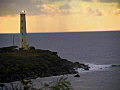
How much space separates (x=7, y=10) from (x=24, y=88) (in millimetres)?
877

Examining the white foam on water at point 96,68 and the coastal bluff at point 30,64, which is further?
the white foam on water at point 96,68

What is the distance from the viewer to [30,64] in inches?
115

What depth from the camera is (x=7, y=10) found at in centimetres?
301

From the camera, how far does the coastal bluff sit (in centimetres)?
288

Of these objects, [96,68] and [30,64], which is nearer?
[30,64]

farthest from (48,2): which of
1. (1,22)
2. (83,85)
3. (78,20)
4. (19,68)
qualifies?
(83,85)

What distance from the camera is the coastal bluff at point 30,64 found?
9.45ft

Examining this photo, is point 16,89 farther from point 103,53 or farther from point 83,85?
point 103,53

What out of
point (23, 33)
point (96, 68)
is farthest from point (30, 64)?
point (96, 68)

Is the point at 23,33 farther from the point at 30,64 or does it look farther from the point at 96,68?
the point at 96,68

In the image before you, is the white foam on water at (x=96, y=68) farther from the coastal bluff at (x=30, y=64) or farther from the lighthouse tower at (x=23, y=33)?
the lighthouse tower at (x=23, y=33)

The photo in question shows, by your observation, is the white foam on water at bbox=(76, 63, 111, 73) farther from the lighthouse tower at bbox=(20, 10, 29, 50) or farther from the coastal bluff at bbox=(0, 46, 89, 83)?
the lighthouse tower at bbox=(20, 10, 29, 50)

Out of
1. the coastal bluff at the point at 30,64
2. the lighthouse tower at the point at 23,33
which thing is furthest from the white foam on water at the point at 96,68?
the lighthouse tower at the point at 23,33

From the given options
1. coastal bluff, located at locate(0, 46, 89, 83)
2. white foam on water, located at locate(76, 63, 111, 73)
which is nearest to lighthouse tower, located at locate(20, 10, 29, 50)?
coastal bluff, located at locate(0, 46, 89, 83)
